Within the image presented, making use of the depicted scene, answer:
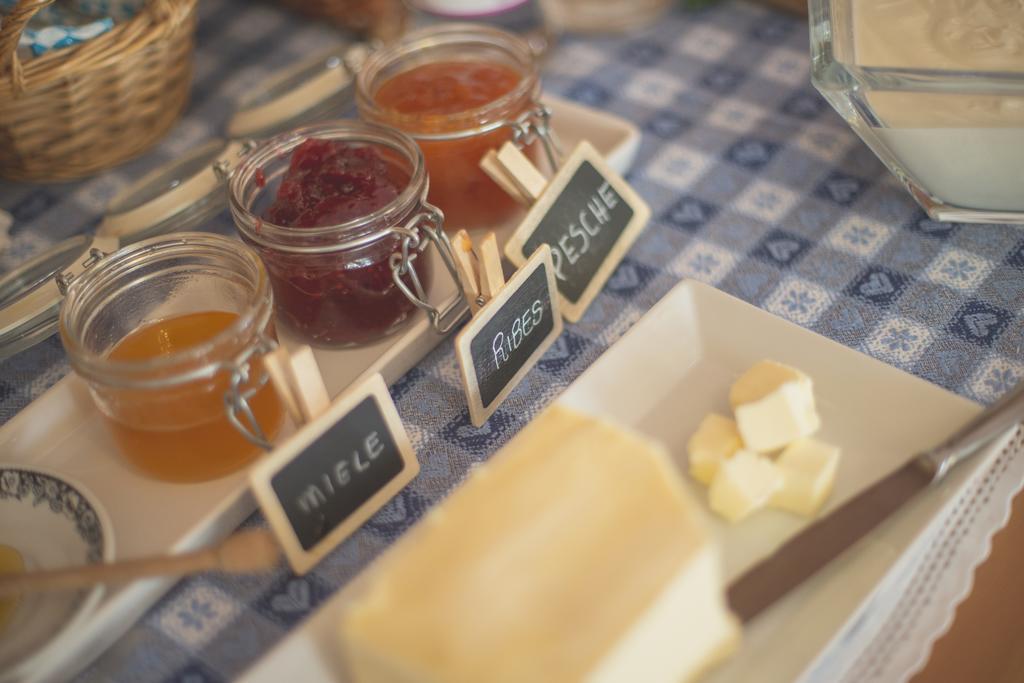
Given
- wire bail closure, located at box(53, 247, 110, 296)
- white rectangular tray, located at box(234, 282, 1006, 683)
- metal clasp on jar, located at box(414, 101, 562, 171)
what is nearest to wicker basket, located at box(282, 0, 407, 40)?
metal clasp on jar, located at box(414, 101, 562, 171)

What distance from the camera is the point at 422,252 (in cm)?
120

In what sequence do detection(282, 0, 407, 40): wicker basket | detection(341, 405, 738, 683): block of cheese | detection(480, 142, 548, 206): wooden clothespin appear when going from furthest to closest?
detection(282, 0, 407, 40): wicker basket, detection(480, 142, 548, 206): wooden clothespin, detection(341, 405, 738, 683): block of cheese

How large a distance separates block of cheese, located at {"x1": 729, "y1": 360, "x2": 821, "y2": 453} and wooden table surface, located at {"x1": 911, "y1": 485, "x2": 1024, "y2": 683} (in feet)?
0.92

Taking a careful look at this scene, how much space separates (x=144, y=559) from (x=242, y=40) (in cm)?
140

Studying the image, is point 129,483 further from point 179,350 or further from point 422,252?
point 422,252

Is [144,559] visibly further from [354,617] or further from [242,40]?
[242,40]

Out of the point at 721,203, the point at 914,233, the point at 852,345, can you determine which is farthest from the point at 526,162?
the point at 914,233

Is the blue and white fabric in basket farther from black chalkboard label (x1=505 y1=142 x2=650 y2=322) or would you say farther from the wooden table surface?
the wooden table surface

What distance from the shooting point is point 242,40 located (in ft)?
6.47

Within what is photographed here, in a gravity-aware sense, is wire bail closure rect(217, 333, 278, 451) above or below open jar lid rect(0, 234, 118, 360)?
below

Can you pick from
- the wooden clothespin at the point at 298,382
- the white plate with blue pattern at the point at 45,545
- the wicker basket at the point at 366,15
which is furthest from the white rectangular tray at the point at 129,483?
the wicker basket at the point at 366,15

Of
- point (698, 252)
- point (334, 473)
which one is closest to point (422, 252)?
point (334, 473)

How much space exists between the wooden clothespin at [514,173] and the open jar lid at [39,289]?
1.74 ft

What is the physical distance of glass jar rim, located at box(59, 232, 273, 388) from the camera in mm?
975
